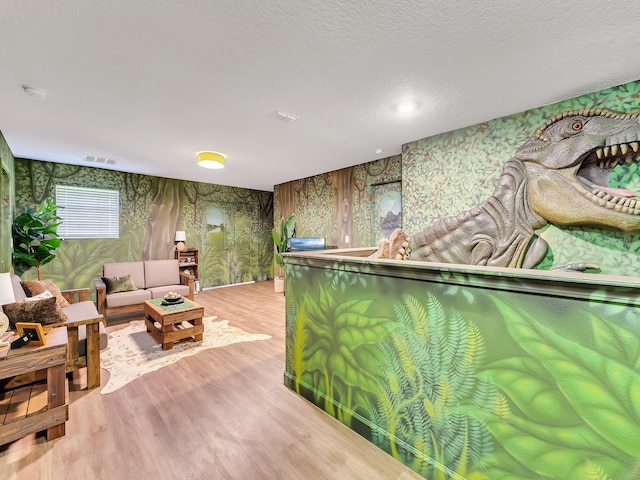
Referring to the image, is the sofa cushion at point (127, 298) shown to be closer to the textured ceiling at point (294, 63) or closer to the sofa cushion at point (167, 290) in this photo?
the sofa cushion at point (167, 290)

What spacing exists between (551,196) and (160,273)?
5.99 m

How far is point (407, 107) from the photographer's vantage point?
2619 mm

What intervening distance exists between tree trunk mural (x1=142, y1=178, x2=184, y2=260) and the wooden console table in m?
4.17

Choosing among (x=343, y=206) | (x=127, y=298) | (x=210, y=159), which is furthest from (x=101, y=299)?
(x=343, y=206)

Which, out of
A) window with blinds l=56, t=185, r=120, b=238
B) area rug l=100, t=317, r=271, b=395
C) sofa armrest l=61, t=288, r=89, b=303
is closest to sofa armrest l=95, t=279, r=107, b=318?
sofa armrest l=61, t=288, r=89, b=303

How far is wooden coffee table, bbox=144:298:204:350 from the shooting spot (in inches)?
116

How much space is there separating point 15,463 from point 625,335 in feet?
10.2

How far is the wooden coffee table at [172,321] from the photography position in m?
2.94

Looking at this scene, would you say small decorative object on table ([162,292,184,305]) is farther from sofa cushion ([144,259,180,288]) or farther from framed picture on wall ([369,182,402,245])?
framed picture on wall ([369,182,402,245])

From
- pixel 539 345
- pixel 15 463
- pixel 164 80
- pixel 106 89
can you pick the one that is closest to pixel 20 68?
pixel 106 89

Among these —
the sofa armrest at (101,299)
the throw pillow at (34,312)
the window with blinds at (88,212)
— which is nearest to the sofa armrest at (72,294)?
the sofa armrest at (101,299)

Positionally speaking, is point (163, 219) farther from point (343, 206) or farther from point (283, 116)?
point (283, 116)

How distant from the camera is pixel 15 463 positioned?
58.6 inches

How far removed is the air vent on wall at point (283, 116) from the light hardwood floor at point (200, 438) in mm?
2628
